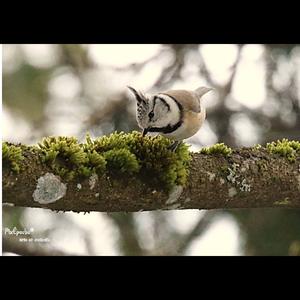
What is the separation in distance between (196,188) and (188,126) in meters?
0.28

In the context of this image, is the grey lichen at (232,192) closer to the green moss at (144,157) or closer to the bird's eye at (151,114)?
the green moss at (144,157)

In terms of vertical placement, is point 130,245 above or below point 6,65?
below

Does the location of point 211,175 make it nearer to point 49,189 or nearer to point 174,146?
point 174,146

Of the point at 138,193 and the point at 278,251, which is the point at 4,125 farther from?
the point at 278,251

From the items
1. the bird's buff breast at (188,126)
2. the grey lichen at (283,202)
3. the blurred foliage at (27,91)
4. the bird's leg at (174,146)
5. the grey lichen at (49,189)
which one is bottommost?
the grey lichen at (49,189)

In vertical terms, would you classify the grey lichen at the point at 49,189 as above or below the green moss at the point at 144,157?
below

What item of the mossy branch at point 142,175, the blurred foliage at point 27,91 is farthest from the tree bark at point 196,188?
the blurred foliage at point 27,91

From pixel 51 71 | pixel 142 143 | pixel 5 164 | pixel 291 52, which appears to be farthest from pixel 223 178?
pixel 51 71

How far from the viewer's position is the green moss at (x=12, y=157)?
51.2 inches

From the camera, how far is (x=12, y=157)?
4.29 feet

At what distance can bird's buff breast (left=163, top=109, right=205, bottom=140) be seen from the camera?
1703mm

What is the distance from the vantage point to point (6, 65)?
7.42 feet

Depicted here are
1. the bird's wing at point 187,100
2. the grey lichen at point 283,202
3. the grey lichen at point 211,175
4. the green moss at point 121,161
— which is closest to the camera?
the green moss at point 121,161

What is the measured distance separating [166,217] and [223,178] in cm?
104
